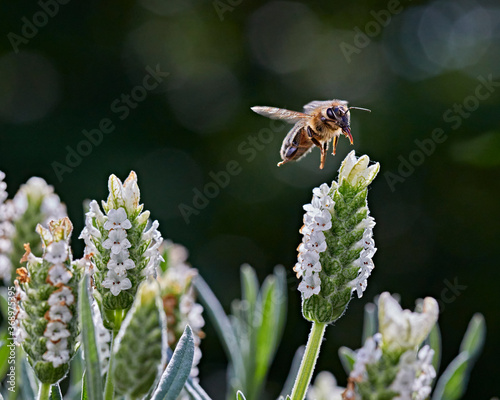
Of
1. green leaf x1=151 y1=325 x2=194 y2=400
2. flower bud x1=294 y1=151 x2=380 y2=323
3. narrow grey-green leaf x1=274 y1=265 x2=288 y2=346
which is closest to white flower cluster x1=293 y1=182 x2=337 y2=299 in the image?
flower bud x1=294 y1=151 x2=380 y2=323

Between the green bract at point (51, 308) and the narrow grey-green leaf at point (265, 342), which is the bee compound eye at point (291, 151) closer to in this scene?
the narrow grey-green leaf at point (265, 342)

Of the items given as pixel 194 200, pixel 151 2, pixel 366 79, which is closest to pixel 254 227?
pixel 194 200

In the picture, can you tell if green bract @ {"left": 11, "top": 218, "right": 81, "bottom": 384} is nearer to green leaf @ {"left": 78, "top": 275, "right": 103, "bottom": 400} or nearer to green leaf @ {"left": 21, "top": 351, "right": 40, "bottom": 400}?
green leaf @ {"left": 78, "top": 275, "right": 103, "bottom": 400}

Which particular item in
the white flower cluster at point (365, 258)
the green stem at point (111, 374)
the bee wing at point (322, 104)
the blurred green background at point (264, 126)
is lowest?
the blurred green background at point (264, 126)

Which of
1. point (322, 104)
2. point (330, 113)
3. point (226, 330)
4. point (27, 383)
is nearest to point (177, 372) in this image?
point (27, 383)

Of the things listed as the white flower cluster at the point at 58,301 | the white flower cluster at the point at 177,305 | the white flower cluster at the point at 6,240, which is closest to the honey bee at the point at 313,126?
the white flower cluster at the point at 177,305

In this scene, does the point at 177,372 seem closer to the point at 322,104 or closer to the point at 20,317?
the point at 20,317

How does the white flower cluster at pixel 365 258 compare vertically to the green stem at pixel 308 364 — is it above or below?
above
